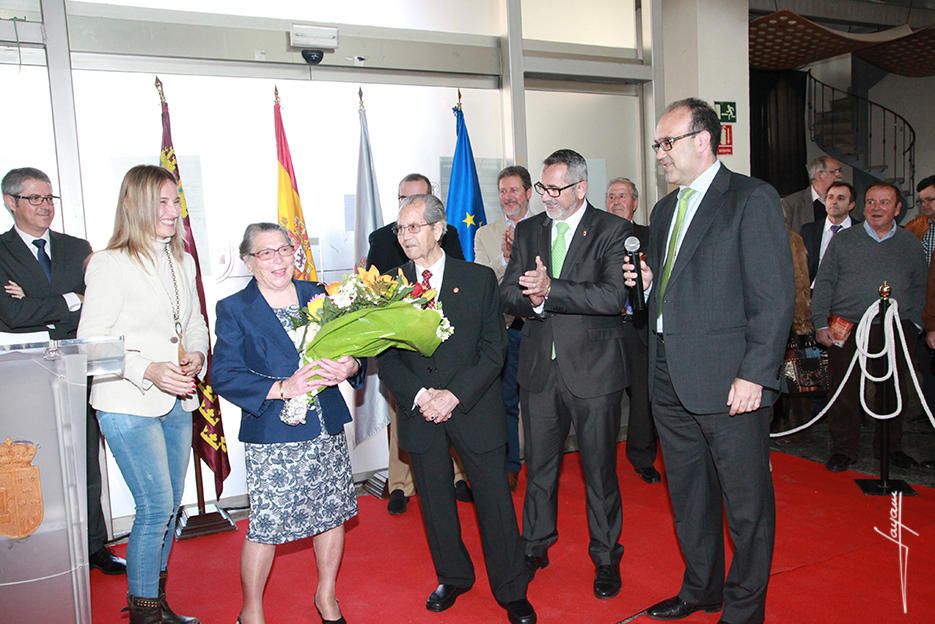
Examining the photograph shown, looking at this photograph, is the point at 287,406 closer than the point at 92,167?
Yes

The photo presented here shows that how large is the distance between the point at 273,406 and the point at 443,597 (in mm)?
1092

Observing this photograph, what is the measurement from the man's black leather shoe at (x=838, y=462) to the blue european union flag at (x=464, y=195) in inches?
104

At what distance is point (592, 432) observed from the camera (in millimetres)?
3131

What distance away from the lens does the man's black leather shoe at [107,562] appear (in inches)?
142

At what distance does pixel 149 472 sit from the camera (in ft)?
8.93

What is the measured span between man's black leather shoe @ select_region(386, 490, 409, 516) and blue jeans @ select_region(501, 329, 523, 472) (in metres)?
0.66

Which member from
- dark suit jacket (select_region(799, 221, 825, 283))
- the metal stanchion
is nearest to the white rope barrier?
the metal stanchion

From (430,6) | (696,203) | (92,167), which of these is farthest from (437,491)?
(430,6)

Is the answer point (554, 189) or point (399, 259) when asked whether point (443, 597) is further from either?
point (399, 259)

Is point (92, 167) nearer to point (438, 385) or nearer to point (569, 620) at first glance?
point (438, 385)

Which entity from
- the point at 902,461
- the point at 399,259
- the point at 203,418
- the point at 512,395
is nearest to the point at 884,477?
the point at 902,461

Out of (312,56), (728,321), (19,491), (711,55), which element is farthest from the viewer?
(711,55)

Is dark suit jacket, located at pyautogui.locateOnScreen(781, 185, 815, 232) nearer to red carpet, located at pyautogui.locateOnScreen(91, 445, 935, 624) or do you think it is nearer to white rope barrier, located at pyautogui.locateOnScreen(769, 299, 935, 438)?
white rope barrier, located at pyautogui.locateOnScreen(769, 299, 935, 438)

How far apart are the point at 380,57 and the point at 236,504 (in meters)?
3.02
